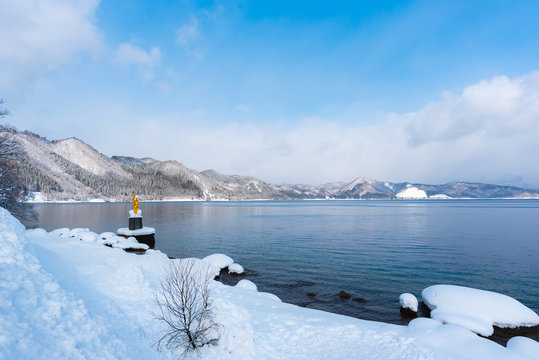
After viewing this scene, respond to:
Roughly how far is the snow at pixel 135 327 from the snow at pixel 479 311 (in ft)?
9.04

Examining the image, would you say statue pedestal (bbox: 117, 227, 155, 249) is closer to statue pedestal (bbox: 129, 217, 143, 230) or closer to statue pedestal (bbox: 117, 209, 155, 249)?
statue pedestal (bbox: 117, 209, 155, 249)

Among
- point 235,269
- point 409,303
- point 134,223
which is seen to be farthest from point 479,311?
point 134,223

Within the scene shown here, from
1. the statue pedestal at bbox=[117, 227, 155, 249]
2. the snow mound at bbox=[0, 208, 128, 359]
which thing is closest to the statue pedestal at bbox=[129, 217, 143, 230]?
the statue pedestal at bbox=[117, 227, 155, 249]

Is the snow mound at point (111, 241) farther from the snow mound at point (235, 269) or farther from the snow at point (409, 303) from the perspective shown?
the snow at point (409, 303)

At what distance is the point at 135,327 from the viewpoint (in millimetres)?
8805

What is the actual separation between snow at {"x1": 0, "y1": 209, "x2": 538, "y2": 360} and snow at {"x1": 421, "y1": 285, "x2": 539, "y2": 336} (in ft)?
9.04

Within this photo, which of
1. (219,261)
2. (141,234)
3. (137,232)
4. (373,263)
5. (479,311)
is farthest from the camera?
(141,234)

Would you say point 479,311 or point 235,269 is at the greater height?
point 479,311

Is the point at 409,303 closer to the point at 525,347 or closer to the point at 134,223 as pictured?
the point at 525,347

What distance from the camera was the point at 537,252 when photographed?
30625 mm

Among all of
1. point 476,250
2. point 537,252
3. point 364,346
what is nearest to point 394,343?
point 364,346

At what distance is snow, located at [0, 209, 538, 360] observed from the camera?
20.2 ft

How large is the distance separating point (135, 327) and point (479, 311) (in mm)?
15775

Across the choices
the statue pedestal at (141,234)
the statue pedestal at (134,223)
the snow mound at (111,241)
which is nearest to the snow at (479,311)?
the snow mound at (111,241)
